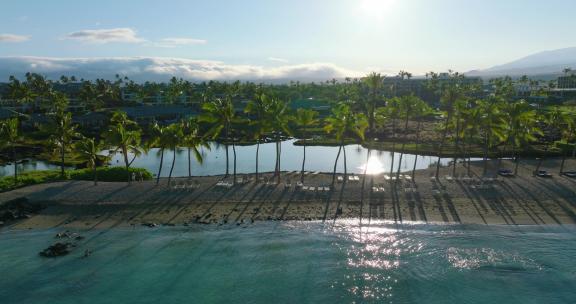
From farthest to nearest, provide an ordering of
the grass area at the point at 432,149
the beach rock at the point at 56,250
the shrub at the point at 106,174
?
1. the grass area at the point at 432,149
2. the shrub at the point at 106,174
3. the beach rock at the point at 56,250

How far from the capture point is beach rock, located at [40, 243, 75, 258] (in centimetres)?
3291

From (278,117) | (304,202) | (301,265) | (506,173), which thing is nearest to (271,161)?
(278,117)

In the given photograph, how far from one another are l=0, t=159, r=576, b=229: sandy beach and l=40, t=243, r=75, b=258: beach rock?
15.6 feet

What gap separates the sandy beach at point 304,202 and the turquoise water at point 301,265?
2.07m

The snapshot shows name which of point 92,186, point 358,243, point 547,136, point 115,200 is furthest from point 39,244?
point 547,136

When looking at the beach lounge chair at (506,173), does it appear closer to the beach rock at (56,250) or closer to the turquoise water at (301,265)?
the turquoise water at (301,265)

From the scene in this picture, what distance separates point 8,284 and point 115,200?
15.3 m

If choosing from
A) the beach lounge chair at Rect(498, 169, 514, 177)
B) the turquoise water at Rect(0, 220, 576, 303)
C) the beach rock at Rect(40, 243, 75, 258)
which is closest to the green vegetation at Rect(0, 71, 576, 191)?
the beach lounge chair at Rect(498, 169, 514, 177)

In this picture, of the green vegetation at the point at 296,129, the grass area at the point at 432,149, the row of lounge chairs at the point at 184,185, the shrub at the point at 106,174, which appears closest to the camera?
the row of lounge chairs at the point at 184,185

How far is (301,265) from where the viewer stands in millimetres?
31453

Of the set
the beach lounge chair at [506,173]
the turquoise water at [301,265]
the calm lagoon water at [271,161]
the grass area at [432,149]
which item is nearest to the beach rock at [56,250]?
the turquoise water at [301,265]

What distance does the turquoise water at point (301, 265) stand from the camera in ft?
91.1

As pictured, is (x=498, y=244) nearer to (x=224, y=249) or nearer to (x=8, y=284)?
(x=224, y=249)

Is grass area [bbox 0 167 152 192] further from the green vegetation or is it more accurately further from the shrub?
the green vegetation
